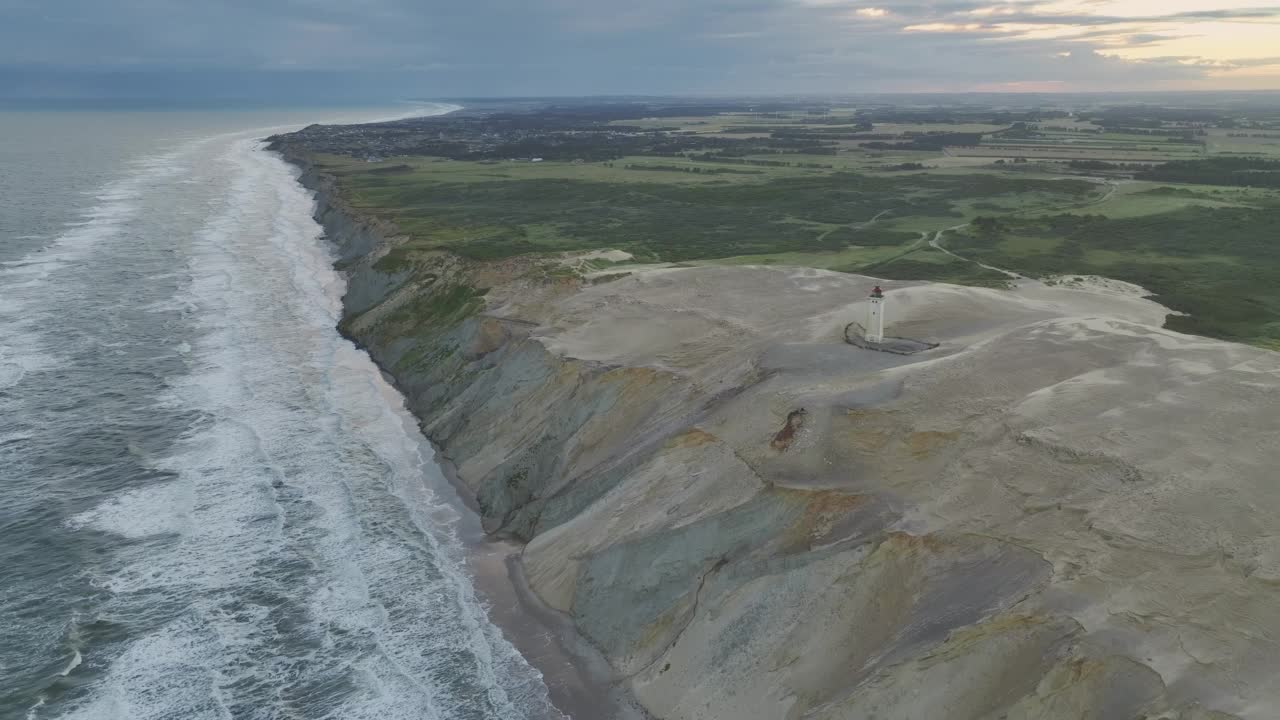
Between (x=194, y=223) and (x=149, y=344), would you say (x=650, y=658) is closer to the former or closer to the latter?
(x=149, y=344)

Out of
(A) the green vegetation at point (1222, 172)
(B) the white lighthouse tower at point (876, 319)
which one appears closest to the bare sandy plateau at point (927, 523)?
(B) the white lighthouse tower at point (876, 319)

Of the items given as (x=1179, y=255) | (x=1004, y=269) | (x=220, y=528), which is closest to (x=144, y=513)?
(x=220, y=528)

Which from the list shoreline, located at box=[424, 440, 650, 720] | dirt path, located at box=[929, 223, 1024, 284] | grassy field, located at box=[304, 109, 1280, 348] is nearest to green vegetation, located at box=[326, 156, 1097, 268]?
grassy field, located at box=[304, 109, 1280, 348]

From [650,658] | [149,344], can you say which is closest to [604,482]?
[650,658]

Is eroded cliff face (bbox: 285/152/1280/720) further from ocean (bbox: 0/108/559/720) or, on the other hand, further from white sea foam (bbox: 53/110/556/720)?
ocean (bbox: 0/108/559/720)

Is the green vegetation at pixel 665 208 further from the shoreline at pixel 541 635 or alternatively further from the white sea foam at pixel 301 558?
the shoreline at pixel 541 635
